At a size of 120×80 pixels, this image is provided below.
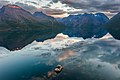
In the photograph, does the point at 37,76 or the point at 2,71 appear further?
the point at 2,71

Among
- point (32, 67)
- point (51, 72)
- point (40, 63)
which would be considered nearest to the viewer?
point (51, 72)

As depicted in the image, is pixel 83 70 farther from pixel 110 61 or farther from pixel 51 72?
pixel 110 61

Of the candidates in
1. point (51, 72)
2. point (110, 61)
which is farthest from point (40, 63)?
point (110, 61)

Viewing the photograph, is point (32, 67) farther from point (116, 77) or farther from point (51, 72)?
point (116, 77)

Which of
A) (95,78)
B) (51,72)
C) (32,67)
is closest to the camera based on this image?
(95,78)

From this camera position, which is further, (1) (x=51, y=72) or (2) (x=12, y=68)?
(2) (x=12, y=68)

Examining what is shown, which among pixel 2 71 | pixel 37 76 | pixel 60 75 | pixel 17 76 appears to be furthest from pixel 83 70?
pixel 2 71

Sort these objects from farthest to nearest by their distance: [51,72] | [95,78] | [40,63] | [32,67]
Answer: [40,63]
[32,67]
[51,72]
[95,78]

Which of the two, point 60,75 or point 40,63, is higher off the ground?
point 60,75

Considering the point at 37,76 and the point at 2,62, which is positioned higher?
the point at 37,76
